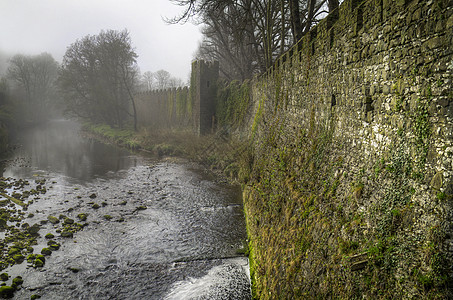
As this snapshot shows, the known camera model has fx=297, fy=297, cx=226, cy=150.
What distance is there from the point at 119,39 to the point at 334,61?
28.9 m

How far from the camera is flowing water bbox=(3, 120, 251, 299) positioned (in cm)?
595

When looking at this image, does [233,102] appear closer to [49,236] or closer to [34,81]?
[49,236]

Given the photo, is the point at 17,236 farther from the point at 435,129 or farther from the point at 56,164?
the point at 56,164

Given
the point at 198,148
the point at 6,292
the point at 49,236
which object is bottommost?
the point at 6,292

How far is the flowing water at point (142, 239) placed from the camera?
5945mm

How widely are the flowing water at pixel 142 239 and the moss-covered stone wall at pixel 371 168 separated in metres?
1.46

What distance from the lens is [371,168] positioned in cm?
324

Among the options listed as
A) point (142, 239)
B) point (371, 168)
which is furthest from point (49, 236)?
point (371, 168)

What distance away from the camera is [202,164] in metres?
16.6

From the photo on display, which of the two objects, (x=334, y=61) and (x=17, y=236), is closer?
(x=334, y=61)

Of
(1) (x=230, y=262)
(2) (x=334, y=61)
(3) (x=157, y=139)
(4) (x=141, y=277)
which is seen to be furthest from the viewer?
(3) (x=157, y=139)

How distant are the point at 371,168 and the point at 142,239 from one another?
6.40 metres

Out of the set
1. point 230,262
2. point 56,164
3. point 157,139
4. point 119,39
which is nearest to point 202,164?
point 157,139

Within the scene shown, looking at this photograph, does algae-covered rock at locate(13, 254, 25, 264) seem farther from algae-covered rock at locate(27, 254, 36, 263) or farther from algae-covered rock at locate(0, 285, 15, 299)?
algae-covered rock at locate(0, 285, 15, 299)
